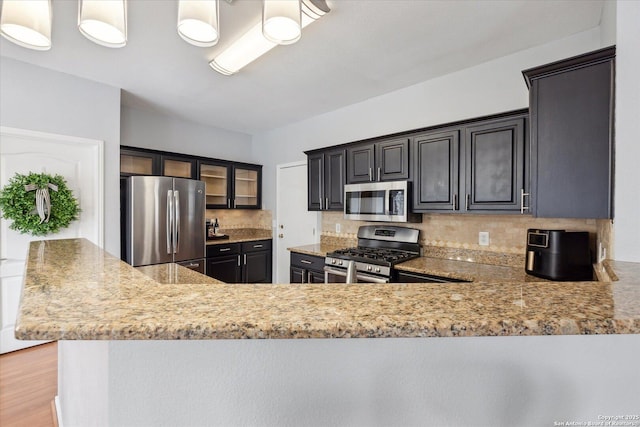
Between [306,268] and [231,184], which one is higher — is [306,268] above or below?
below

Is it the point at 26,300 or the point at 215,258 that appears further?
the point at 215,258

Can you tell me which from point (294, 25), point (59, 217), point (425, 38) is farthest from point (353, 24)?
point (59, 217)

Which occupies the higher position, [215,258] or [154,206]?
[154,206]

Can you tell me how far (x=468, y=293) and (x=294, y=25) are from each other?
1310mm

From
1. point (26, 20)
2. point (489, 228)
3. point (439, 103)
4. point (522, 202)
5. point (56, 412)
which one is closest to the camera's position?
point (26, 20)

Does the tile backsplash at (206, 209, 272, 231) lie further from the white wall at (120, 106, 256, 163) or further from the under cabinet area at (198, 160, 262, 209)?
the white wall at (120, 106, 256, 163)

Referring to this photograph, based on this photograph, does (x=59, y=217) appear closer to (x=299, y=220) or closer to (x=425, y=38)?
(x=299, y=220)

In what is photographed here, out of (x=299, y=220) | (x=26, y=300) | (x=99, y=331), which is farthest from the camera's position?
(x=299, y=220)

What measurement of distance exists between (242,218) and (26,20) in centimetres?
412

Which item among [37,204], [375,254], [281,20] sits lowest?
[375,254]

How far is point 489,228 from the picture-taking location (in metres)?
2.71

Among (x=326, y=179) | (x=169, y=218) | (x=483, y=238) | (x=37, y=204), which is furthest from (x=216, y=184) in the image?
(x=483, y=238)

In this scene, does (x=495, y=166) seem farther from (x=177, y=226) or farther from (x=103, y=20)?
(x=177, y=226)

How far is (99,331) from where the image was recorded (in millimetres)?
493
